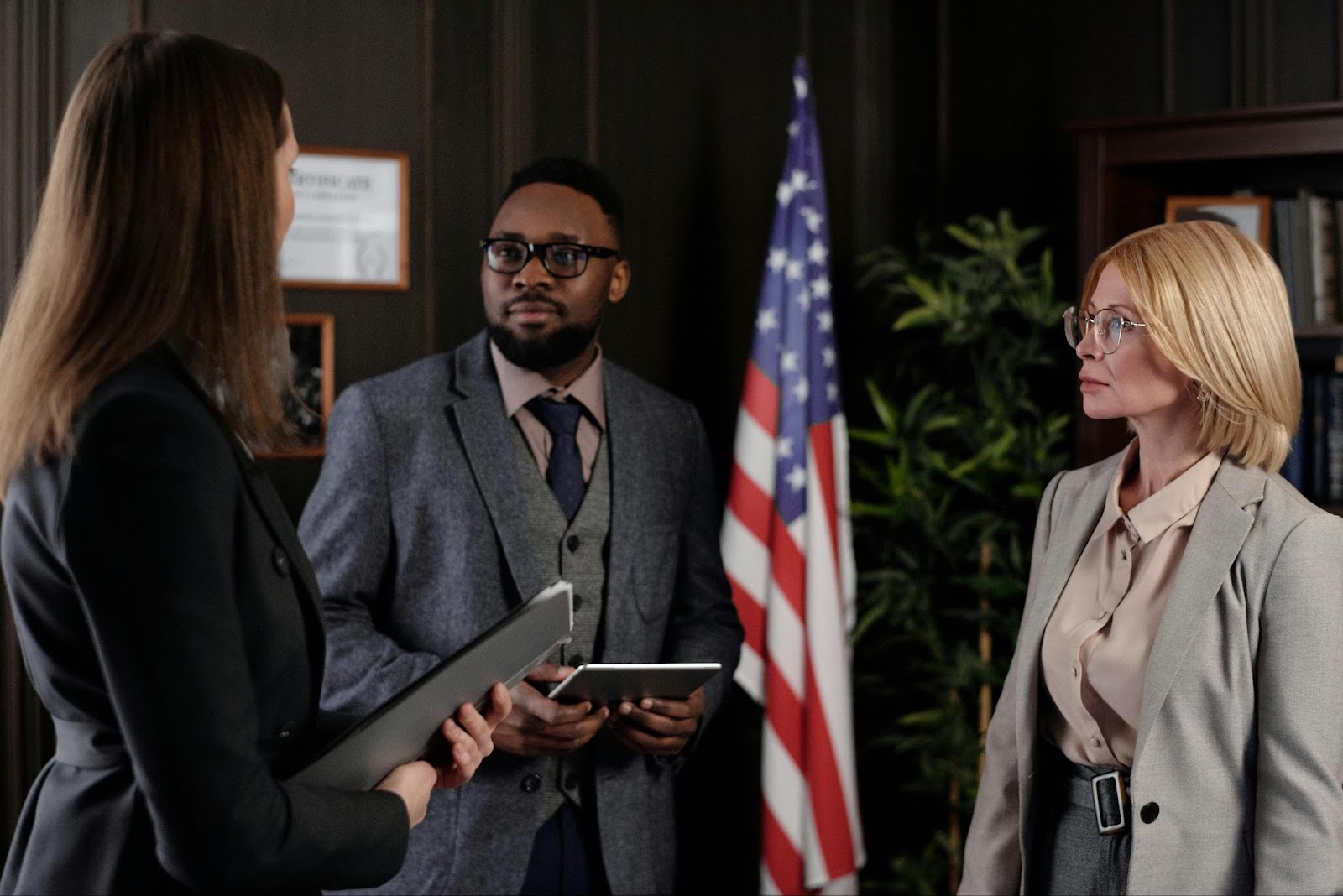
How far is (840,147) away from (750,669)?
156cm

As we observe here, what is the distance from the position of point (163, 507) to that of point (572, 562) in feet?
4.30

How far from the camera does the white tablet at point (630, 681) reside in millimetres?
1971

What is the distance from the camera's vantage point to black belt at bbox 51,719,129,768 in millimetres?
1194

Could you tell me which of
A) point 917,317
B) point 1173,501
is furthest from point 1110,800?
point 917,317

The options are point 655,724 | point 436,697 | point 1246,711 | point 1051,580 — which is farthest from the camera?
point 655,724

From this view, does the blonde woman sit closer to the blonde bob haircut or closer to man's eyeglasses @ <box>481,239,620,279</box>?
the blonde bob haircut

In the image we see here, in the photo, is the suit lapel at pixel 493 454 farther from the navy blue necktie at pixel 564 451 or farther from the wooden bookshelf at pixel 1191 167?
the wooden bookshelf at pixel 1191 167

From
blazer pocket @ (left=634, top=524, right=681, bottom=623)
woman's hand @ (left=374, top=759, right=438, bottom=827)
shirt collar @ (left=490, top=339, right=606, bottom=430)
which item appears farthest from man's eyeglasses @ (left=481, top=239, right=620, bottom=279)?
woman's hand @ (left=374, top=759, right=438, bottom=827)

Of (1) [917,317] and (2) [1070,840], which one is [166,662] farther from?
(1) [917,317]

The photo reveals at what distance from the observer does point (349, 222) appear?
3.15 meters

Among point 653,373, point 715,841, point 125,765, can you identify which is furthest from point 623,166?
point 125,765

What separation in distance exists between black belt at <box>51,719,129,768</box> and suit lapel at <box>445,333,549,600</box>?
111 centimetres

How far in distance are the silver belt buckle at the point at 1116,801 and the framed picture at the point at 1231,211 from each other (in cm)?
158

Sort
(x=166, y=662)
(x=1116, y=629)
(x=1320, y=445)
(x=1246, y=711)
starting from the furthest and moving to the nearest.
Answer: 1. (x=1320, y=445)
2. (x=1116, y=629)
3. (x=1246, y=711)
4. (x=166, y=662)
